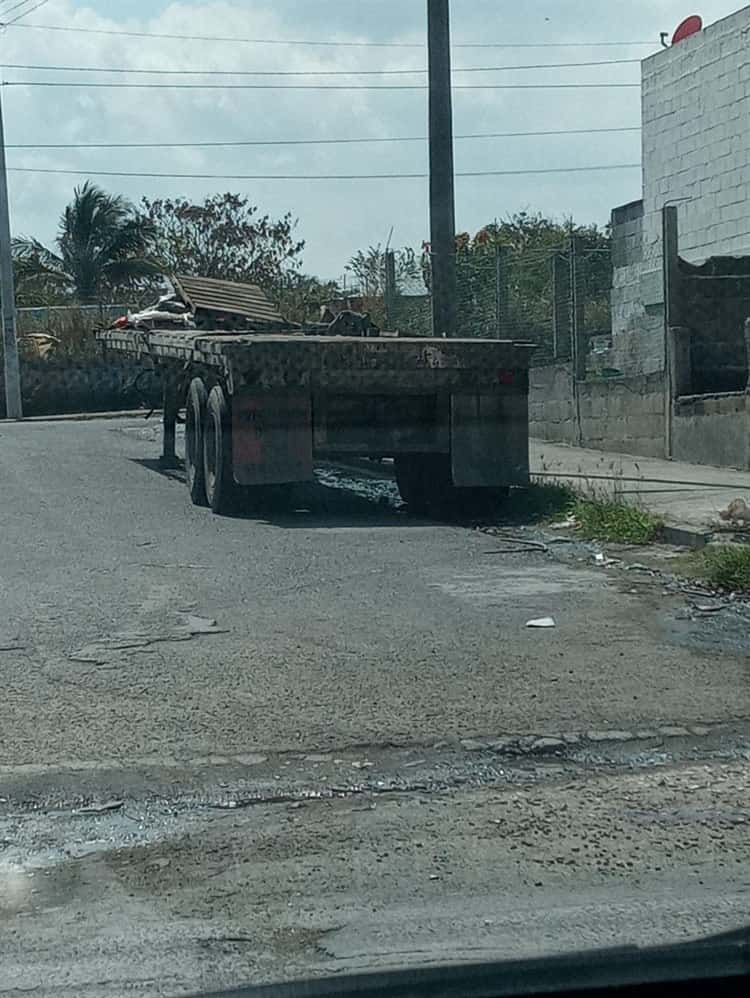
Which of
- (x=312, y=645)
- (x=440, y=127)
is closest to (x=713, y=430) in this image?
(x=440, y=127)

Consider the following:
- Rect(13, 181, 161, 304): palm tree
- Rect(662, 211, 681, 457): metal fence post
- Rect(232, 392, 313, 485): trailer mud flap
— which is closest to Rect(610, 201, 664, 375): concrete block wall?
Rect(662, 211, 681, 457): metal fence post

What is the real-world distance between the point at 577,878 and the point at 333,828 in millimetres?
993

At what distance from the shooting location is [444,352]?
1398 centimetres

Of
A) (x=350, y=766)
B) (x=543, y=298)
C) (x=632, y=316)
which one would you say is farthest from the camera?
(x=543, y=298)

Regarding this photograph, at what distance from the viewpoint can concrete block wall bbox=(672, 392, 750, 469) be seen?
52.7 feet

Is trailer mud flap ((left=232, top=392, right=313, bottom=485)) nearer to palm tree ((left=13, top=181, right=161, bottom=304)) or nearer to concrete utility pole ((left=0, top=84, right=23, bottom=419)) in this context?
concrete utility pole ((left=0, top=84, right=23, bottom=419))

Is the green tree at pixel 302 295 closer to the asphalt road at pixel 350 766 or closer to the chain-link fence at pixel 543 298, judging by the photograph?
the chain-link fence at pixel 543 298

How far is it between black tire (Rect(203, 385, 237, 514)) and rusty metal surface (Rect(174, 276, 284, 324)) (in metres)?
2.96

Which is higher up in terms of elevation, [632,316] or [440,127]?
[440,127]

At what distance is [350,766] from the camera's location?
248 inches

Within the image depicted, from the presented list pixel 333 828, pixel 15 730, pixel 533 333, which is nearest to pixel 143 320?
pixel 533 333

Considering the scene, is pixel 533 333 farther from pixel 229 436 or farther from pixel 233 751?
pixel 233 751

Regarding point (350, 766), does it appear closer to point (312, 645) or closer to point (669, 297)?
point (312, 645)

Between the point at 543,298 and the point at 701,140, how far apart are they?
14.1 ft
